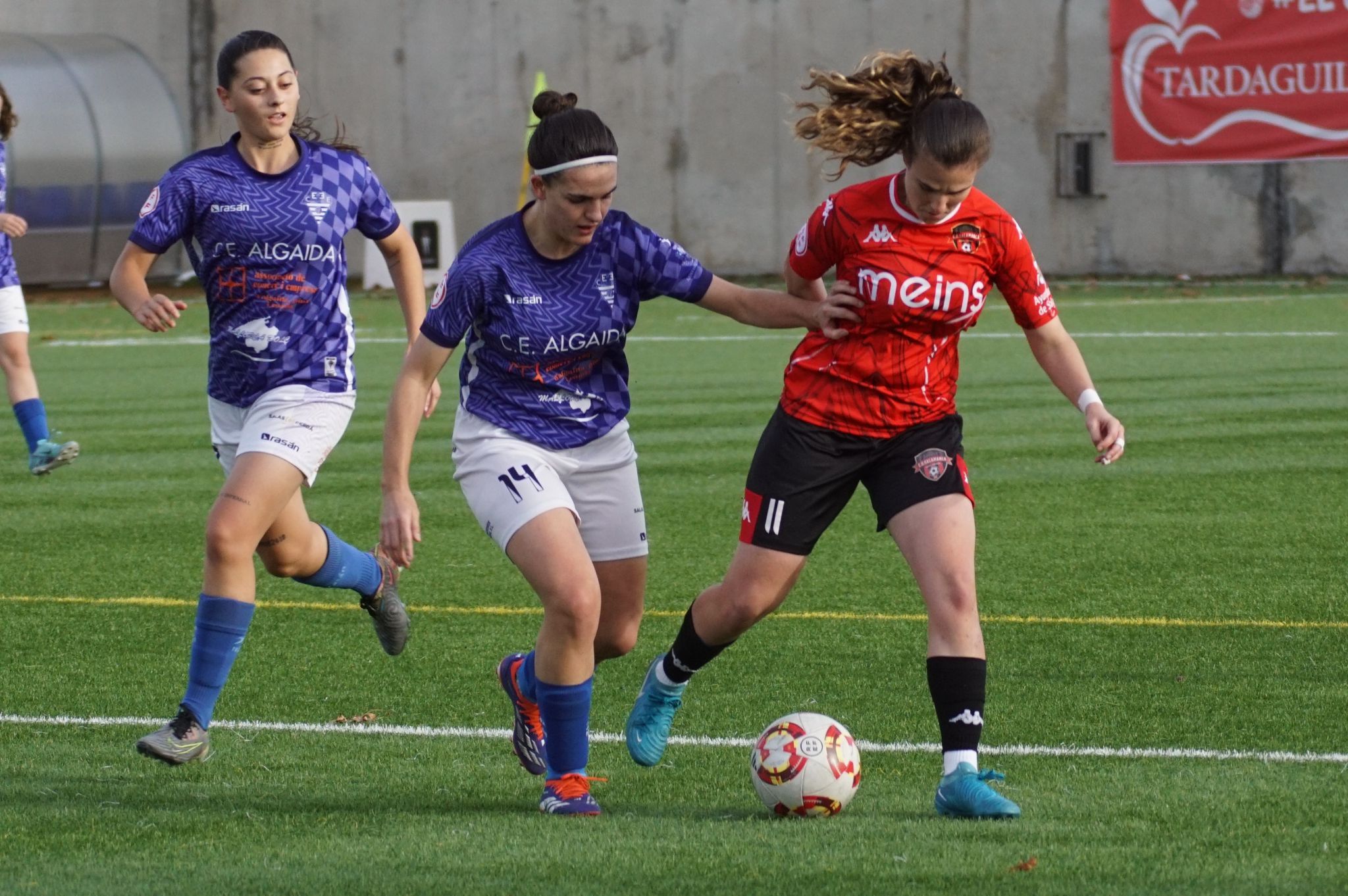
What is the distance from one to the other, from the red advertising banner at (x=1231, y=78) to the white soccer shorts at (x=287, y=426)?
22952mm

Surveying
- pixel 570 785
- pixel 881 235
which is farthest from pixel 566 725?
pixel 881 235

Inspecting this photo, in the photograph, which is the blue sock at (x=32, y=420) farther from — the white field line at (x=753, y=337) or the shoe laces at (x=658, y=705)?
the white field line at (x=753, y=337)

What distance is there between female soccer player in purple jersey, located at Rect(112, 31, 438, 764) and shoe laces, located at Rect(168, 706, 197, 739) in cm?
33

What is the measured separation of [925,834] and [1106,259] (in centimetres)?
2510

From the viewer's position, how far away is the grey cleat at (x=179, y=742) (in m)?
5.39

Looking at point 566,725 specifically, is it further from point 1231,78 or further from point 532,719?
point 1231,78

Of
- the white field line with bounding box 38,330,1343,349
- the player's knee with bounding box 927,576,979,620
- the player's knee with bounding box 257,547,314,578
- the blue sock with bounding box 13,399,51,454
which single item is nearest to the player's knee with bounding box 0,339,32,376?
the blue sock with bounding box 13,399,51,454

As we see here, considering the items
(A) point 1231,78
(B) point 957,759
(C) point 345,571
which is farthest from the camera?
(A) point 1231,78

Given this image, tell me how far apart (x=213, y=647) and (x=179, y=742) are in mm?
329

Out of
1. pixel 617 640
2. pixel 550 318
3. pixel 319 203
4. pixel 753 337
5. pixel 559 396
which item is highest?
pixel 319 203

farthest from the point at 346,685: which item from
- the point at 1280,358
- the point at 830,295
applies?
the point at 1280,358

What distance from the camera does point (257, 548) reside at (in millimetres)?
6582

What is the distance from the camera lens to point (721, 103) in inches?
1188

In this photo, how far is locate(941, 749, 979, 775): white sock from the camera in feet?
16.3
